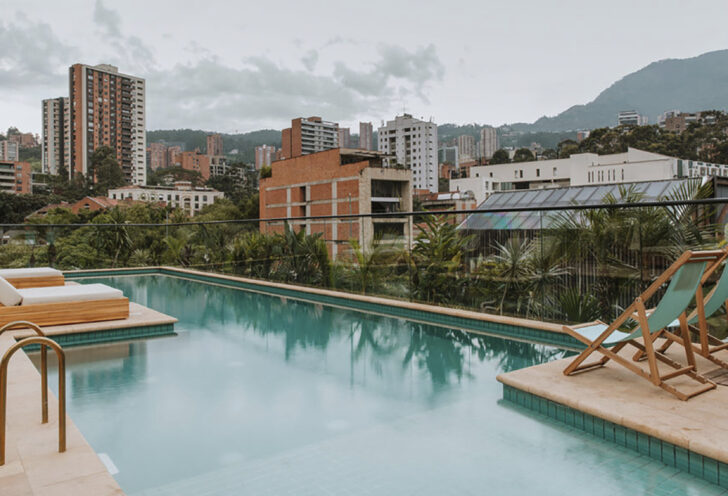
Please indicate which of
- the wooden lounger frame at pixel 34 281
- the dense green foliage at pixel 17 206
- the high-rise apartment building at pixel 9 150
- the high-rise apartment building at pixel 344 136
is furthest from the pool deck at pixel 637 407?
the high-rise apartment building at pixel 9 150

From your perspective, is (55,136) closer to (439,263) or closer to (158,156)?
(158,156)

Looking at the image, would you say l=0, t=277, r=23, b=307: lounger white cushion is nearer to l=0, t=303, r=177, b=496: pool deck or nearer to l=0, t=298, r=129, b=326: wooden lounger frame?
l=0, t=298, r=129, b=326: wooden lounger frame

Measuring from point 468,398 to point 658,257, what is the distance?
2205mm

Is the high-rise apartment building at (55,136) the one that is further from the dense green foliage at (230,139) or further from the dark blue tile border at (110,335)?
the dark blue tile border at (110,335)

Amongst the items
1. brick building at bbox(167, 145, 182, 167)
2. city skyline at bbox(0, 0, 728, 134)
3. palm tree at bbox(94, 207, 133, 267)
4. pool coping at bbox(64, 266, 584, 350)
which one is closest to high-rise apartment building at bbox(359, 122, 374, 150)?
city skyline at bbox(0, 0, 728, 134)

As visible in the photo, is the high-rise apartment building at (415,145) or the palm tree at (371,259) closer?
the palm tree at (371,259)

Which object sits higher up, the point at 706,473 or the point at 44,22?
the point at 44,22

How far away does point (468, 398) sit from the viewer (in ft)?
12.2

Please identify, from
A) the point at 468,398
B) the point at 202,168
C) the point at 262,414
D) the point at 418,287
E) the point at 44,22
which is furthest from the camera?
the point at 202,168

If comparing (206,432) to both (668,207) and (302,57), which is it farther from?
(302,57)

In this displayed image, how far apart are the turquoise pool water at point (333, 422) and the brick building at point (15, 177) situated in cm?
10949

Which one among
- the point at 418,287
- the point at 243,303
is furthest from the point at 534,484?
the point at 243,303

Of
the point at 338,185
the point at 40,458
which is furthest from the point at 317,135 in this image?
the point at 40,458

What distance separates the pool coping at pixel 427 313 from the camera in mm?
5344
